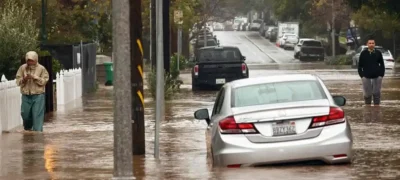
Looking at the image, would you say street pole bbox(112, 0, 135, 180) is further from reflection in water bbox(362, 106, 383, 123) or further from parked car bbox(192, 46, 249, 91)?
parked car bbox(192, 46, 249, 91)

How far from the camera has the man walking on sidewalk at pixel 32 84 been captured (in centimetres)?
1920

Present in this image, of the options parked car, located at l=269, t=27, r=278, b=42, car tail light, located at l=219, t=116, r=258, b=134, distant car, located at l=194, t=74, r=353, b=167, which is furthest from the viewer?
parked car, located at l=269, t=27, r=278, b=42

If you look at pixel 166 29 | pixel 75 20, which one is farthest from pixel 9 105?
pixel 75 20

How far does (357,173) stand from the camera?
12.9 meters

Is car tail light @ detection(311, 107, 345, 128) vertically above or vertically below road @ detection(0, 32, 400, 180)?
above

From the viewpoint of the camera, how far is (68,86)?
29.8 m

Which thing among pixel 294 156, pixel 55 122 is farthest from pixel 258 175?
pixel 55 122

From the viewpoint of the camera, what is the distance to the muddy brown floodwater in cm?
1305

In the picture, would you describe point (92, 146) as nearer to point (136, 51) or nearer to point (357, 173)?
point (136, 51)

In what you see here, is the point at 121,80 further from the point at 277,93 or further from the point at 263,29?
the point at 263,29

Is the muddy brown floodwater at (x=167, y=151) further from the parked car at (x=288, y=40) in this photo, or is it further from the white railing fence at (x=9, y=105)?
the parked car at (x=288, y=40)

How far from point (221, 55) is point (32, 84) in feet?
59.8

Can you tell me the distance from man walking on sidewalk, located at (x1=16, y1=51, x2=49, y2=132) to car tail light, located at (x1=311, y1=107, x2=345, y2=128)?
24.9 feet

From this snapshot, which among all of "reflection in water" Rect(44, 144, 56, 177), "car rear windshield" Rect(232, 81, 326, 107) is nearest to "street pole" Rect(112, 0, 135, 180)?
"car rear windshield" Rect(232, 81, 326, 107)
